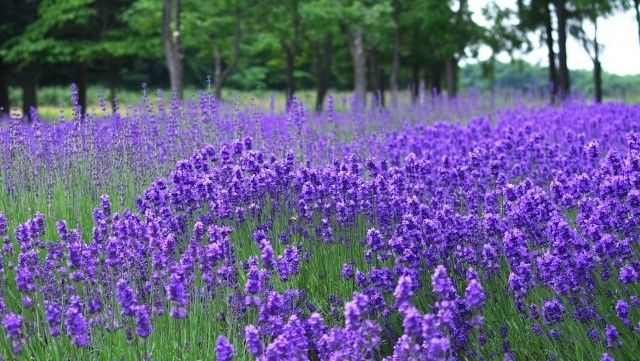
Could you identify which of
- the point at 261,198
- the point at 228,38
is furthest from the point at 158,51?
the point at 261,198

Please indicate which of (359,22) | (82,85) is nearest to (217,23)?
(359,22)

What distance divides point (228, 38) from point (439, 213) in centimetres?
2100

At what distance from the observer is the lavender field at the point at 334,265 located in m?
3.69

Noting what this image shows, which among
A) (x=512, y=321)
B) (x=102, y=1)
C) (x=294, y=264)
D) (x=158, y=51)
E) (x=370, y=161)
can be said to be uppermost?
(x=102, y=1)

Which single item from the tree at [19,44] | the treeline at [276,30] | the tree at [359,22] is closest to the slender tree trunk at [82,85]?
the treeline at [276,30]

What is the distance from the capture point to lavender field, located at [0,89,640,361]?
12.1 ft

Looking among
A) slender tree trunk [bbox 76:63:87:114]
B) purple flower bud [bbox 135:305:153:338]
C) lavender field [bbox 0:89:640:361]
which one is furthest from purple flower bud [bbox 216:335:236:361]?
slender tree trunk [bbox 76:63:87:114]

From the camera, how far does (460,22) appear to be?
26.5 m

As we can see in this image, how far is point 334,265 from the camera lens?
18.0 ft

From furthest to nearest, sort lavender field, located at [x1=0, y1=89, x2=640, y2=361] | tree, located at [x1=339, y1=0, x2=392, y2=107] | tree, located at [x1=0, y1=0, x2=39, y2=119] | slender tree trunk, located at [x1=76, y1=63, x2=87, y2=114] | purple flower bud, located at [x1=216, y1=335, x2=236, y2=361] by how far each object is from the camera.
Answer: slender tree trunk, located at [x1=76, y1=63, x2=87, y2=114] → tree, located at [x1=0, y1=0, x2=39, y2=119] → tree, located at [x1=339, y1=0, x2=392, y2=107] → lavender field, located at [x1=0, y1=89, x2=640, y2=361] → purple flower bud, located at [x1=216, y1=335, x2=236, y2=361]

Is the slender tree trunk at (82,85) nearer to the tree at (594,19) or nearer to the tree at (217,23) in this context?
the tree at (217,23)

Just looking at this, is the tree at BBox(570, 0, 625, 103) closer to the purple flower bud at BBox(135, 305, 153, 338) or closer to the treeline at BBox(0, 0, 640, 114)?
the treeline at BBox(0, 0, 640, 114)

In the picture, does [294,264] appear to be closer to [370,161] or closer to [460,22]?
[370,161]

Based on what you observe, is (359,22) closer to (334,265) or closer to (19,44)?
(19,44)
